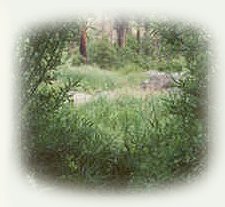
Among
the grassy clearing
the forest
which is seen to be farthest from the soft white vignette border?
the grassy clearing

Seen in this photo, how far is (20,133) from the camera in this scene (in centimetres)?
72

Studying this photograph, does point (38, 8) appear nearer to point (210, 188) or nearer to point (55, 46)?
point (55, 46)

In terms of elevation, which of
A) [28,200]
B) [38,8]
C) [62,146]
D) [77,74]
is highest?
[38,8]

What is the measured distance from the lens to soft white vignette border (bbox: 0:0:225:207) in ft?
2.35

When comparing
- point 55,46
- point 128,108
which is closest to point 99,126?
point 128,108

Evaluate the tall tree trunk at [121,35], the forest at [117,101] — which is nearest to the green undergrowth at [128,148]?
the forest at [117,101]

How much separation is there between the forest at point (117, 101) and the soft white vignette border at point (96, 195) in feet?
0.07

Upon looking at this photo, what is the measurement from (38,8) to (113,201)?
1.41 ft

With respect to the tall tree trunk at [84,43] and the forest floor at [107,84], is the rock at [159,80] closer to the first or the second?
the forest floor at [107,84]

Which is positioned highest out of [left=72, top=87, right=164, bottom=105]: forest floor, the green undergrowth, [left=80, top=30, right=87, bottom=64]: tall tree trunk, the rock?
[left=80, top=30, right=87, bottom=64]: tall tree trunk

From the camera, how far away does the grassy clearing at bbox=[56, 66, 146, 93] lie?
27.6 inches

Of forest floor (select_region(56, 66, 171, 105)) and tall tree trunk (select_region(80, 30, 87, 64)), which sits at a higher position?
tall tree trunk (select_region(80, 30, 87, 64))

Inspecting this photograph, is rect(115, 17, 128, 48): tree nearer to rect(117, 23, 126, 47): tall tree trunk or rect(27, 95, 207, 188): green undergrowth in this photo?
rect(117, 23, 126, 47): tall tree trunk

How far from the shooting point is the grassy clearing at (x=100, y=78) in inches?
27.6
